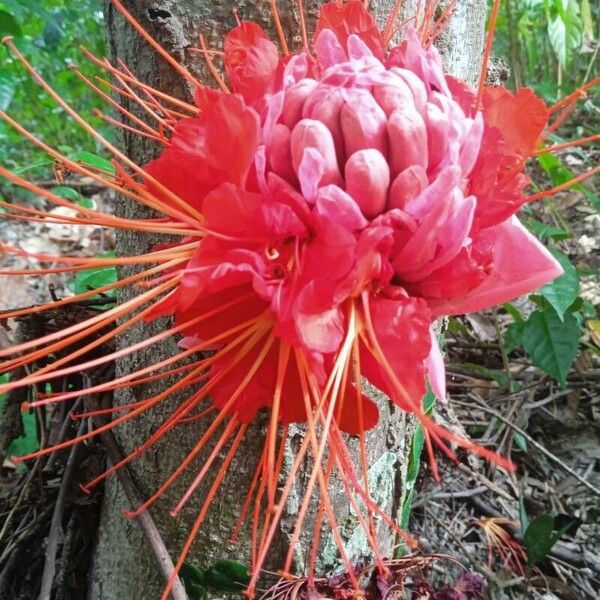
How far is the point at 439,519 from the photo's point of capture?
45.9 inches

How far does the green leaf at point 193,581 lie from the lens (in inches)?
27.0

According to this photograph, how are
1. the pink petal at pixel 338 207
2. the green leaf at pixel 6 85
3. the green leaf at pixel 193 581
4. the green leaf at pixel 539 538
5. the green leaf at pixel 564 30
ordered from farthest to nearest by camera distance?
the green leaf at pixel 564 30
the green leaf at pixel 6 85
the green leaf at pixel 539 538
the green leaf at pixel 193 581
the pink petal at pixel 338 207

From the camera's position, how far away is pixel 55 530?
757mm

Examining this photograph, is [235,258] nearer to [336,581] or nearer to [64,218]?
[64,218]

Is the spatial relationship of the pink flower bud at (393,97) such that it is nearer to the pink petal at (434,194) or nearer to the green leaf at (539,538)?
the pink petal at (434,194)

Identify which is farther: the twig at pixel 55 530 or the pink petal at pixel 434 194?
the twig at pixel 55 530

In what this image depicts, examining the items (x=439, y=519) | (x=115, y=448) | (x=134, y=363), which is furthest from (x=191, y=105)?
(x=439, y=519)

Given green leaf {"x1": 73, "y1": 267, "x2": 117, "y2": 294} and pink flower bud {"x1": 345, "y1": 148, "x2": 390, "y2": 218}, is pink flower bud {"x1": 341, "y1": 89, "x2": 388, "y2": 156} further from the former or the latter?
green leaf {"x1": 73, "y1": 267, "x2": 117, "y2": 294}

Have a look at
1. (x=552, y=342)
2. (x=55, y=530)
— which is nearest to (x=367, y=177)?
(x=55, y=530)

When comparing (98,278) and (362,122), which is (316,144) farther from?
(98,278)

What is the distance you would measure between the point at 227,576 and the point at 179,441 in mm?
148

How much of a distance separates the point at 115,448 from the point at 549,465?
0.92 metres

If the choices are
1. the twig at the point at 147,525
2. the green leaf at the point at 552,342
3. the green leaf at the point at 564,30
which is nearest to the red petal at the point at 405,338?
the twig at the point at 147,525

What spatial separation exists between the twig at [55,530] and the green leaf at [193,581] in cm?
15
